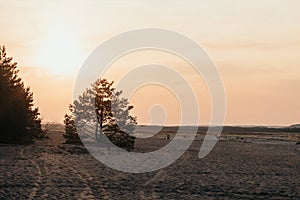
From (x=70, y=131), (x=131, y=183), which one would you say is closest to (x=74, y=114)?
(x=70, y=131)

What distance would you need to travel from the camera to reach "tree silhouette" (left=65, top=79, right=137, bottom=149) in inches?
2451

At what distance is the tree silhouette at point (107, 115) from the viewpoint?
204 ft

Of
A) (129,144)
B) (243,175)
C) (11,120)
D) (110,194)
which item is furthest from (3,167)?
(129,144)

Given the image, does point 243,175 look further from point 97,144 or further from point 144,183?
point 97,144

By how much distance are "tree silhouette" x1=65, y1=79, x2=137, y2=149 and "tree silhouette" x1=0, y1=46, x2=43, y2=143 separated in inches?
276

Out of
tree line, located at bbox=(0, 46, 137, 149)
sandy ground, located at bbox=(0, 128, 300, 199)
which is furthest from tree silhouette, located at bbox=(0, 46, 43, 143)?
sandy ground, located at bbox=(0, 128, 300, 199)

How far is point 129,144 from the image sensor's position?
62.1 metres

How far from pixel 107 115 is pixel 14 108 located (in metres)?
12.7

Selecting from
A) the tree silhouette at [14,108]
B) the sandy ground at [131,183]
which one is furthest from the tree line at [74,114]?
the sandy ground at [131,183]

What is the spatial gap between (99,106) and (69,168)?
2889 centimetres

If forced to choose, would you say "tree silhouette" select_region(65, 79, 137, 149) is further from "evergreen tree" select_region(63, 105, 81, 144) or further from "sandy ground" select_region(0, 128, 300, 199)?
"sandy ground" select_region(0, 128, 300, 199)

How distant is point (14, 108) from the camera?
54000 millimetres

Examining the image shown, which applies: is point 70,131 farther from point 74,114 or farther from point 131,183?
point 131,183

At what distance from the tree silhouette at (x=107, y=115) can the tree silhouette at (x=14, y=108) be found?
23.0 ft
